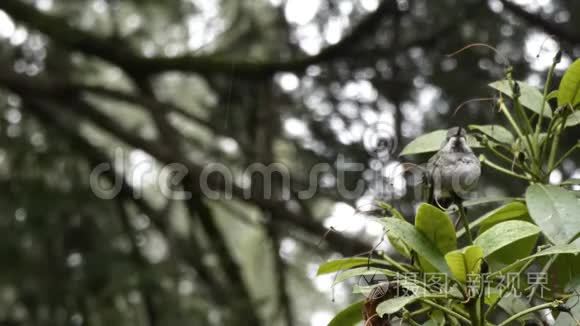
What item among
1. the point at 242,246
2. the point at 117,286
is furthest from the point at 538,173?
the point at 242,246

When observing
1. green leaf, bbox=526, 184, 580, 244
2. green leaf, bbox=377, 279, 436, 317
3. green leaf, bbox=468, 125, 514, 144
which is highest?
green leaf, bbox=468, 125, 514, 144

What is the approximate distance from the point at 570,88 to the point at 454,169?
0.19 m

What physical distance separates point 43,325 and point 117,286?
0.37 metres

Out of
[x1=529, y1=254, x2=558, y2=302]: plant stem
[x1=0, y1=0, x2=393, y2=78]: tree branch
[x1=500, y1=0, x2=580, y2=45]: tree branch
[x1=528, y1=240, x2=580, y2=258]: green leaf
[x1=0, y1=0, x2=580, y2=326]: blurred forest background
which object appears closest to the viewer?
[x1=528, y1=240, x2=580, y2=258]: green leaf

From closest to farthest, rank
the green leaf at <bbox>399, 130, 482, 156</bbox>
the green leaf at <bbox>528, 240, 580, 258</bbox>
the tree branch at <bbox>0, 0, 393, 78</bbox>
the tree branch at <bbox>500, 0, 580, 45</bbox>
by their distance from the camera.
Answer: the green leaf at <bbox>528, 240, 580, 258</bbox>
the green leaf at <bbox>399, 130, 482, 156</bbox>
the tree branch at <bbox>500, 0, 580, 45</bbox>
the tree branch at <bbox>0, 0, 393, 78</bbox>

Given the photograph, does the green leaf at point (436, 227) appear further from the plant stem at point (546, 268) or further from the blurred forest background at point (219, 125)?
the blurred forest background at point (219, 125)

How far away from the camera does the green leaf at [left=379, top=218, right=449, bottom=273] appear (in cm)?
78

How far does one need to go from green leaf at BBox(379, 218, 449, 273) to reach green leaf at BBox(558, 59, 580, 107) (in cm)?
22

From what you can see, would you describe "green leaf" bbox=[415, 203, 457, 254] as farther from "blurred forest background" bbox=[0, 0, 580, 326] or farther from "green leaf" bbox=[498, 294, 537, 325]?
"blurred forest background" bbox=[0, 0, 580, 326]

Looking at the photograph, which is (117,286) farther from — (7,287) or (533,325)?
(533,325)

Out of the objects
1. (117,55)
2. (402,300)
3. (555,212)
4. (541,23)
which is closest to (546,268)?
(555,212)

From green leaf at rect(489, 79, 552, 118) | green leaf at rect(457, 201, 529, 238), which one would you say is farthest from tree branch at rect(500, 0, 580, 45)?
green leaf at rect(457, 201, 529, 238)

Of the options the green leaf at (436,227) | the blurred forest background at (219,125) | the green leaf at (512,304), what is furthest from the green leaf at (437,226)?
the blurred forest background at (219,125)

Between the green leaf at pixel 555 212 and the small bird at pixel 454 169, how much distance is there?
0.06 m
